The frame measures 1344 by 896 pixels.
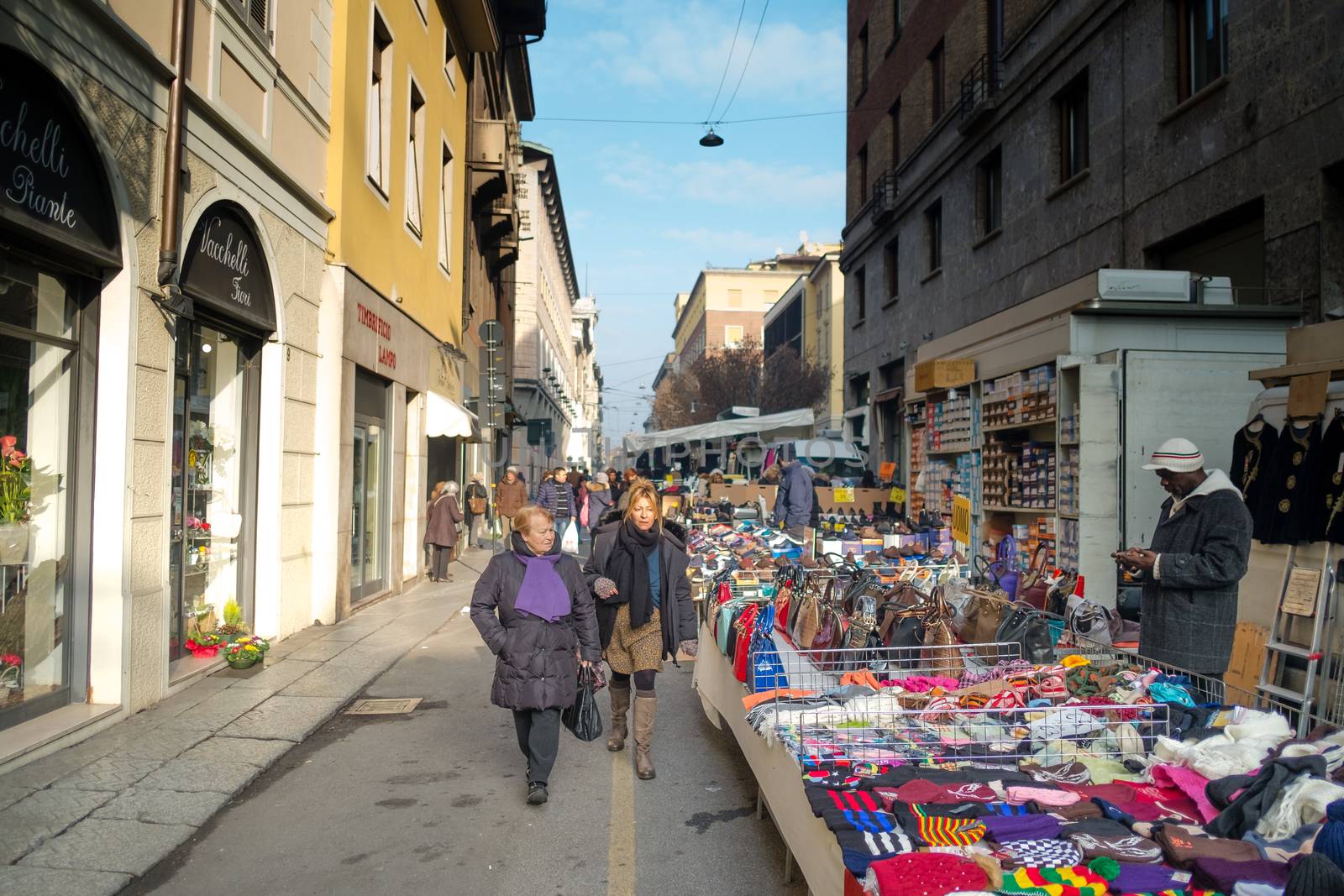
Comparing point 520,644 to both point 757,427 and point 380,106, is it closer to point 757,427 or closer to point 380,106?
point 380,106

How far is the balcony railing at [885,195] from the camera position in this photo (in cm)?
2255

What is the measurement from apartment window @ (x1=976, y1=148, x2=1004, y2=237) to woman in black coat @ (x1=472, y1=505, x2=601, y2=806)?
46.6ft

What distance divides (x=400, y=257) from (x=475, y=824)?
1042cm

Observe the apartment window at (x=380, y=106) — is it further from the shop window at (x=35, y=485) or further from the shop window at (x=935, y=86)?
the shop window at (x=935, y=86)

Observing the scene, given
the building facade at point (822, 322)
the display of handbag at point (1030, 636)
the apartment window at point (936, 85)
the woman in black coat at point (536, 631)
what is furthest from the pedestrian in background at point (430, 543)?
the building facade at point (822, 322)

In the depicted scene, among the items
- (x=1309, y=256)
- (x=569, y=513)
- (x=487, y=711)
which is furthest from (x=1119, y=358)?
(x=569, y=513)

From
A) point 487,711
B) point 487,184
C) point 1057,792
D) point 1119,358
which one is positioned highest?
point 487,184

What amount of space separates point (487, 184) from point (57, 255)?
15798 millimetres

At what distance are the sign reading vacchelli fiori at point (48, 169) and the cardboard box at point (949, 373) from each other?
331 inches

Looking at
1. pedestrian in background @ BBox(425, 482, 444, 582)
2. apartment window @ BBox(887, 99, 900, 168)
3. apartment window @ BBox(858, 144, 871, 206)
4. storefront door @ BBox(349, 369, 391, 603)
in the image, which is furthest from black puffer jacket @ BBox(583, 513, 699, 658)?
apartment window @ BBox(858, 144, 871, 206)

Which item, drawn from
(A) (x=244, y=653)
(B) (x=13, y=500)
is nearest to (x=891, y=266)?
(A) (x=244, y=653)

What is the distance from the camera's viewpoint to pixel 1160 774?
3496mm

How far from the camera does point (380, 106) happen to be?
13078 millimetres

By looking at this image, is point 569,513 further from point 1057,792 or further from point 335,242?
point 1057,792
